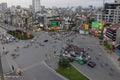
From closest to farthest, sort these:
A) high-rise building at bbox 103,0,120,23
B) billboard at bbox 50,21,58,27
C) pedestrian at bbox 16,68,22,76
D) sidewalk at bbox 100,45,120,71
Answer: pedestrian at bbox 16,68,22,76 → sidewalk at bbox 100,45,120,71 → high-rise building at bbox 103,0,120,23 → billboard at bbox 50,21,58,27

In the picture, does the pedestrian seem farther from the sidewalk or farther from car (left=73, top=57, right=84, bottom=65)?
the sidewalk

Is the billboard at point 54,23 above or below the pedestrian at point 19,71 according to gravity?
above

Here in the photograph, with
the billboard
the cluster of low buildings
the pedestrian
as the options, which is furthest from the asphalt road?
the billboard

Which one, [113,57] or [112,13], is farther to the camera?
[112,13]

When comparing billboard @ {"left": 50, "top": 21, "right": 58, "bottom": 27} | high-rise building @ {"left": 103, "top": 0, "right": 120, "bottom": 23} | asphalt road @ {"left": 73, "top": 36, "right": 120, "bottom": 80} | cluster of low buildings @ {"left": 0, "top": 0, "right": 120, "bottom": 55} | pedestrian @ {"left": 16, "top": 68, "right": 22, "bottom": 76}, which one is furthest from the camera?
billboard @ {"left": 50, "top": 21, "right": 58, "bottom": 27}

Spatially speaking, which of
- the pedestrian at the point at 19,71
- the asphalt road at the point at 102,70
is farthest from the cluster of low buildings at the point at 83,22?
the pedestrian at the point at 19,71

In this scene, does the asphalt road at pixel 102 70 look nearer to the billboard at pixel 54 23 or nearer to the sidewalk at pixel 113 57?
the sidewalk at pixel 113 57

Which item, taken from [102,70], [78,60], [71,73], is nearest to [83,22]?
[78,60]

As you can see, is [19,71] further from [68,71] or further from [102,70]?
[102,70]
